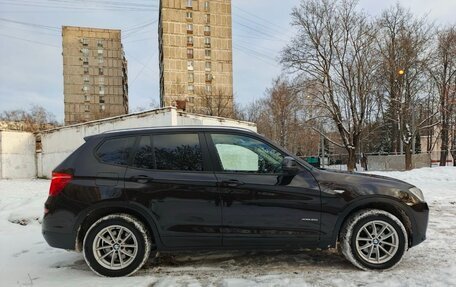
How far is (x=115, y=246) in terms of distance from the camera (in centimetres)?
477

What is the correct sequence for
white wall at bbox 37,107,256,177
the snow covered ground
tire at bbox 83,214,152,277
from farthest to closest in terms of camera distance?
white wall at bbox 37,107,256,177 → tire at bbox 83,214,152,277 → the snow covered ground

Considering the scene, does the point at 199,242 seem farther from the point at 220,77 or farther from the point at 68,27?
the point at 68,27

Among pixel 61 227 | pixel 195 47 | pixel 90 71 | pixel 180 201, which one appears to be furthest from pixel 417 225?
pixel 90 71

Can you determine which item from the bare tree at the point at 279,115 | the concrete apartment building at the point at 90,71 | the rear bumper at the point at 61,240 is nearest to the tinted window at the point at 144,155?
the rear bumper at the point at 61,240

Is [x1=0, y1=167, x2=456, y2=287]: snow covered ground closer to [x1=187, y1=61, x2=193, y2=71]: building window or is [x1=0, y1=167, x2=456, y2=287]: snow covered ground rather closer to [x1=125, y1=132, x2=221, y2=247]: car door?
[x1=125, y1=132, x2=221, y2=247]: car door

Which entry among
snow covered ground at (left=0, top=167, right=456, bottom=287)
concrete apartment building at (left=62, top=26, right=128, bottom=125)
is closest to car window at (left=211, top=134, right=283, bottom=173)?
snow covered ground at (left=0, top=167, right=456, bottom=287)

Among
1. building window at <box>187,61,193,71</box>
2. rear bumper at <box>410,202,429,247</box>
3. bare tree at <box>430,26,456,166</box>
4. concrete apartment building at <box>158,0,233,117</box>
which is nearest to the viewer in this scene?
rear bumper at <box>410,202,429,247</box>

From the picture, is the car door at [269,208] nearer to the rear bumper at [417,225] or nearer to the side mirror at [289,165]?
the side mirror at [289,165]

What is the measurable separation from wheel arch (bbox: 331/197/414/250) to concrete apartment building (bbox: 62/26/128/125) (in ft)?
335

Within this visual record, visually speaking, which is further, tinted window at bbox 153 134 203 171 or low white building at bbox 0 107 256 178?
low white building at bbox 0 107 256 178

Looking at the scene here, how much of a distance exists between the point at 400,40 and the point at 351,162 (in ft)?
34.6

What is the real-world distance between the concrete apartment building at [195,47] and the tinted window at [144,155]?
76030mm

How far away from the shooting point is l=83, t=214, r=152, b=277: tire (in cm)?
473

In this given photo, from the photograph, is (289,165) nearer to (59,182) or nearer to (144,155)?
(144,155)
